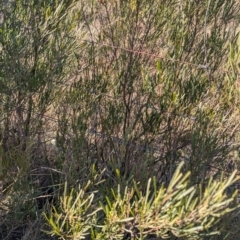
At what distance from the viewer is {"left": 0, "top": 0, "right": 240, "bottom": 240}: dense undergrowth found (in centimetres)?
271

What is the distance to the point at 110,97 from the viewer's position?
10.9ft

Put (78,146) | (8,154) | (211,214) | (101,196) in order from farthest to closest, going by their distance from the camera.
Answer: (78,146)
(8,154)
(101,196)
(211,214)

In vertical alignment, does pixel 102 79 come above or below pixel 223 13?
below

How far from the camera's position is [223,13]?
319 centimetres

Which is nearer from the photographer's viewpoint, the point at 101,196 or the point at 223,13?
the point at 101,196

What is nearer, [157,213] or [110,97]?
[157,213]

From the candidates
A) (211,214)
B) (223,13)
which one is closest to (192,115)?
(223,13)

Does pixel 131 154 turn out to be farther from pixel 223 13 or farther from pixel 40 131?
pixel 223 13

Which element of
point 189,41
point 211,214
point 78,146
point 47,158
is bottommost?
point 47,158

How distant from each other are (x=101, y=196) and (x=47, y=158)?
3.56 feet

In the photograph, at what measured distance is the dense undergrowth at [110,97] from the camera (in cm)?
→ 271

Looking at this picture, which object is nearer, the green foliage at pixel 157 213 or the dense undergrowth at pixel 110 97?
the green foliage at pixel 157 213

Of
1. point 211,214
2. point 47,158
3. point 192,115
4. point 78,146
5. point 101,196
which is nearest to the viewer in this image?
point 211,214

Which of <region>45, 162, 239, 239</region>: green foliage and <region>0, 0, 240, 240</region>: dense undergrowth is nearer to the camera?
<region>45, 162, 239, 239</region>: green foliage
